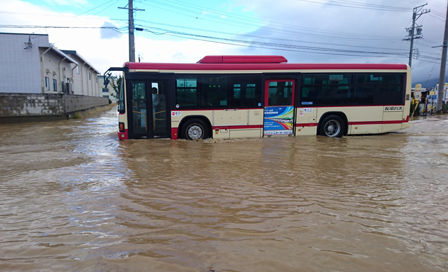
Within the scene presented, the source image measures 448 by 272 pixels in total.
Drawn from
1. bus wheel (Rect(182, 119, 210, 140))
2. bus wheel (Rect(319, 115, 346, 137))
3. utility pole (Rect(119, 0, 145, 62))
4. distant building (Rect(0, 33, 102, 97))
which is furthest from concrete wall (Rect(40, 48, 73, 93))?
bus wheel (Rect(319, 115, 346, 137))

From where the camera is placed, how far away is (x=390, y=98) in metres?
11.2

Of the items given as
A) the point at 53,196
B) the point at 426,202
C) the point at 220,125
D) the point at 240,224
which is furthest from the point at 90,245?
the point at 220,125

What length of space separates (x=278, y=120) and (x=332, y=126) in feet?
7.39

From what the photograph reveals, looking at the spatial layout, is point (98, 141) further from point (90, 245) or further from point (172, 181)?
point (90, 245)

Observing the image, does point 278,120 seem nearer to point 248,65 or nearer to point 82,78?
point 248,65

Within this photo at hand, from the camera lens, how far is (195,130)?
33.2 feet

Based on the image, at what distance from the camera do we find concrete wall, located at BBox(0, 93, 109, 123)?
53.5 ft

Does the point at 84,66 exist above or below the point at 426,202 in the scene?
above

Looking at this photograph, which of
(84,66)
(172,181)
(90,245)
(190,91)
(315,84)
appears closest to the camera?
(90,245)

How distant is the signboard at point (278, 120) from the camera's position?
10508mm

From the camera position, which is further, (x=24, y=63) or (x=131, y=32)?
(x=24, y=63)

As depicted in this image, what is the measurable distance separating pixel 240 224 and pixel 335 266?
44.8 inches

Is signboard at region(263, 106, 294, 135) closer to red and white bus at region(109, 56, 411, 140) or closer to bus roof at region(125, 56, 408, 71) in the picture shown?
red and white bus at region(109, 56, 411, 140)

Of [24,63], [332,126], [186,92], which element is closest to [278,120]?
[332,126]
